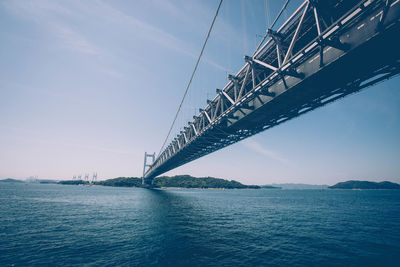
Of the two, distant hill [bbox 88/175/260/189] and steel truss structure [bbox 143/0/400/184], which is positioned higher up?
steel truss structure [bbox 143/0/400/184]

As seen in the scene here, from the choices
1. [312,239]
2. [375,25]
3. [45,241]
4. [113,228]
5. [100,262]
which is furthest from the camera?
[113,228]

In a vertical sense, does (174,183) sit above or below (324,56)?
below

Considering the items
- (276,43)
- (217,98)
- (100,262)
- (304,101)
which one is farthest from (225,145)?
(100,262)

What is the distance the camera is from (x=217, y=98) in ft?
63.8

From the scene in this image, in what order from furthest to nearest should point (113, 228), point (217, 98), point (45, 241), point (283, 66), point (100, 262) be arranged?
point (217, 98) < point (113, 228) < point (45, 241) < point (283, 66) < point (100, 262)

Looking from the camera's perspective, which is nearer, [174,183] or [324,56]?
[324,56]

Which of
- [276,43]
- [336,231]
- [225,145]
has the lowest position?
[336,231]

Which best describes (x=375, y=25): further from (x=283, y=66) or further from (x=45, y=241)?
(x=45, y=241)

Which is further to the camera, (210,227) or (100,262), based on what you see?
(210,227)

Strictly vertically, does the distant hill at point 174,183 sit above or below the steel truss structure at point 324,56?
below

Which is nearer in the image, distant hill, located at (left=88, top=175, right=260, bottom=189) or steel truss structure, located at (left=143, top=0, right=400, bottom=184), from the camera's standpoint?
steel truss structure, located at (left=143, top=0, right=400, bottom=184)

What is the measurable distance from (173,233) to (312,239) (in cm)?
1200

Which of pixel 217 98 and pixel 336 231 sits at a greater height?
pixel 217 98

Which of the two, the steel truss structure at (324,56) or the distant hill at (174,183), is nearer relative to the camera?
the steel truss structure at (324,56)
